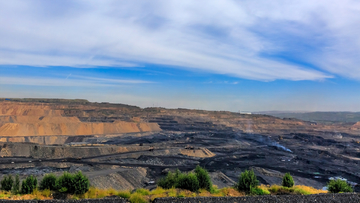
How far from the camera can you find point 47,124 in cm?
8400

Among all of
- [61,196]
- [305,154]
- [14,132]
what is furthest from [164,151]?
[14,132]

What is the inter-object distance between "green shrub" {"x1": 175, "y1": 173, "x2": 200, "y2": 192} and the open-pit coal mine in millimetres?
14101

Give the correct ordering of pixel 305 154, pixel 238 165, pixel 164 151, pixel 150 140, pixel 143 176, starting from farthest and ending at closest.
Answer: pixel 150 140
pixel 305 154
pixel 164 151
pixel 238 165
pixel 143 176

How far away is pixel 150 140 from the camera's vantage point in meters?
75.9

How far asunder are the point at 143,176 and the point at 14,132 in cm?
5680

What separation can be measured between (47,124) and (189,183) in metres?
78.7

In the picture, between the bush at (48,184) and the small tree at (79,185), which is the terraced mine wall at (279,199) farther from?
the bush at (48,184)

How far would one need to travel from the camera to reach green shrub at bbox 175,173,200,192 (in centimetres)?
1748

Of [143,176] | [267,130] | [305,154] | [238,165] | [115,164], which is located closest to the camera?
[143,176]

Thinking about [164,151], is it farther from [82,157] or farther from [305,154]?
[305,154]

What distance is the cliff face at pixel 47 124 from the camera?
78.6m

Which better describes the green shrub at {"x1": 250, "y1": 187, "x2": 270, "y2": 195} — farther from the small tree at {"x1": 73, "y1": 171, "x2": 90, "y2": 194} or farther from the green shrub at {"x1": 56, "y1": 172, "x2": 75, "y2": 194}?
the green shrub at {"x1": 56, "y1": 172, "x2": 75, "y2": 194}

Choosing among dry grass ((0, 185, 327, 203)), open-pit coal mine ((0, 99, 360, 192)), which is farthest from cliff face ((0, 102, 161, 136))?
dry grass ((0, 185, 327, 203))

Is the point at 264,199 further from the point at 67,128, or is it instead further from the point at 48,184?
the point at 67,128
